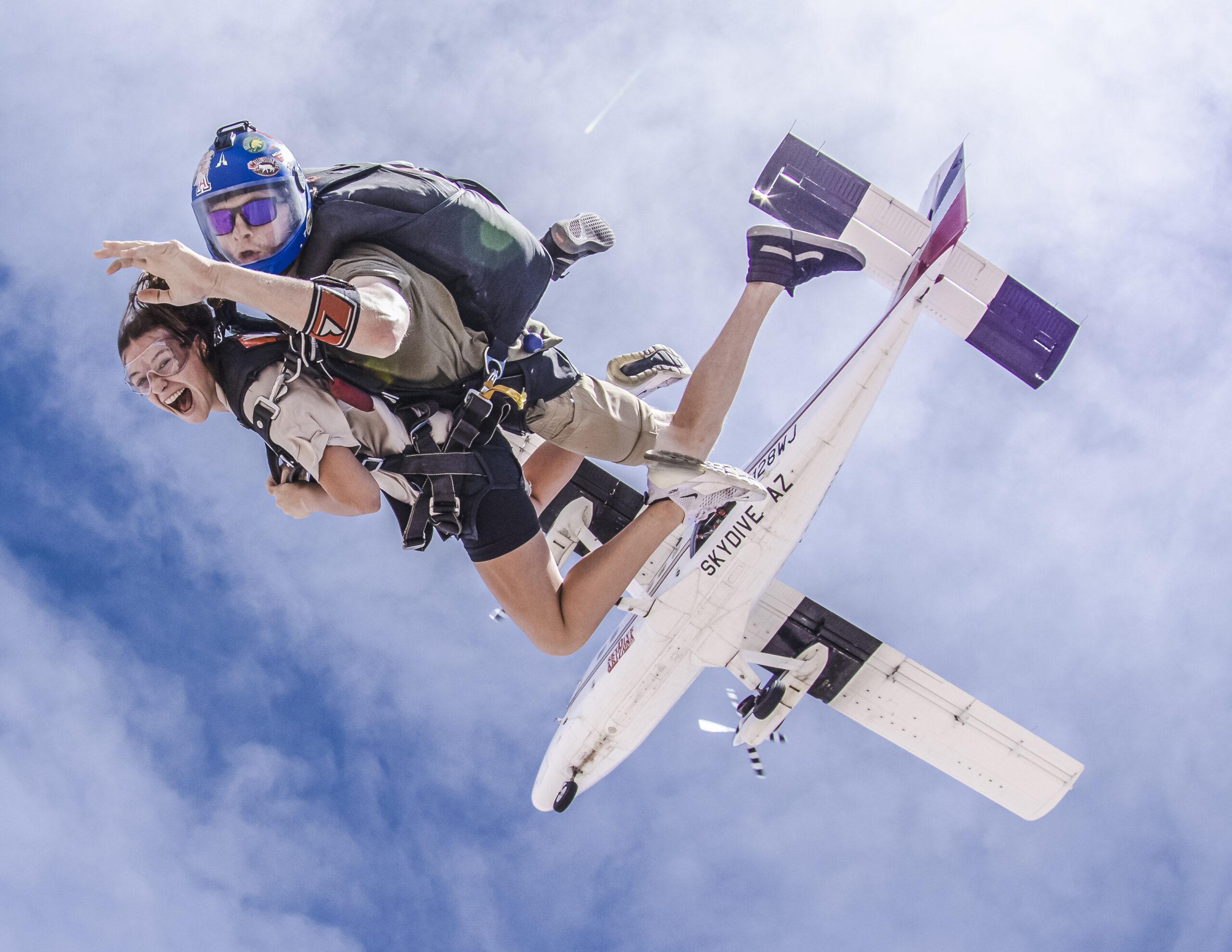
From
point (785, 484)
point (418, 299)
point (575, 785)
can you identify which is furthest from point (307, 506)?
point (575, 785)

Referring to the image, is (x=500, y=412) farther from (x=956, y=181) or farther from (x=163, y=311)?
(x=956, y=181)

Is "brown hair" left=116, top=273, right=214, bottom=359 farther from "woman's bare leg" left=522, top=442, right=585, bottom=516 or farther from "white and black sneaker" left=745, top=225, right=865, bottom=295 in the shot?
"white and black sneaker" left=745, top=225, right=865, bottom=295

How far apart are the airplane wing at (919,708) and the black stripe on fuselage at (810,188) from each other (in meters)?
5.66

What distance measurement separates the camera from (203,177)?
170 inches

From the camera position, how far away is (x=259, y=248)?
4289 millimetres

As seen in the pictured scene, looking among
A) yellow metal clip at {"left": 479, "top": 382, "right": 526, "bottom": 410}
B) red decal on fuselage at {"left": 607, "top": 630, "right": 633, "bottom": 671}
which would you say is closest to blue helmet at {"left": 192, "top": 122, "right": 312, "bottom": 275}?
yellow metal clip at {"left": 479, "top": 382, "right": 526, "bottom": 410}

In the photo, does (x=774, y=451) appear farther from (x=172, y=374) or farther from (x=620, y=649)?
(x=172, y=374)

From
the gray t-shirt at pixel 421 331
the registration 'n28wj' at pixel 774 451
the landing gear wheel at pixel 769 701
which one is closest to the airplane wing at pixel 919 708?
the landing gear wheel at pixel 769 701

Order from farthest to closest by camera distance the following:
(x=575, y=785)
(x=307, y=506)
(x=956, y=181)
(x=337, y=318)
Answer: (x=575, y=785) < (x=956, y=181) < (x=307, y=506) < (x=337, y=318)

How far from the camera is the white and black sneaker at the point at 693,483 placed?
5.77 metres

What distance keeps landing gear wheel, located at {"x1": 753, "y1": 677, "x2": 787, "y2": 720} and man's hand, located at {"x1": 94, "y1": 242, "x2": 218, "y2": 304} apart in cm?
1078

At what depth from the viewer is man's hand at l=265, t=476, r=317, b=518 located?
5.73 metres

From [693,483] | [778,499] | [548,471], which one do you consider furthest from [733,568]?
[693,483]

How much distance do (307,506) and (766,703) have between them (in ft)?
29.2
